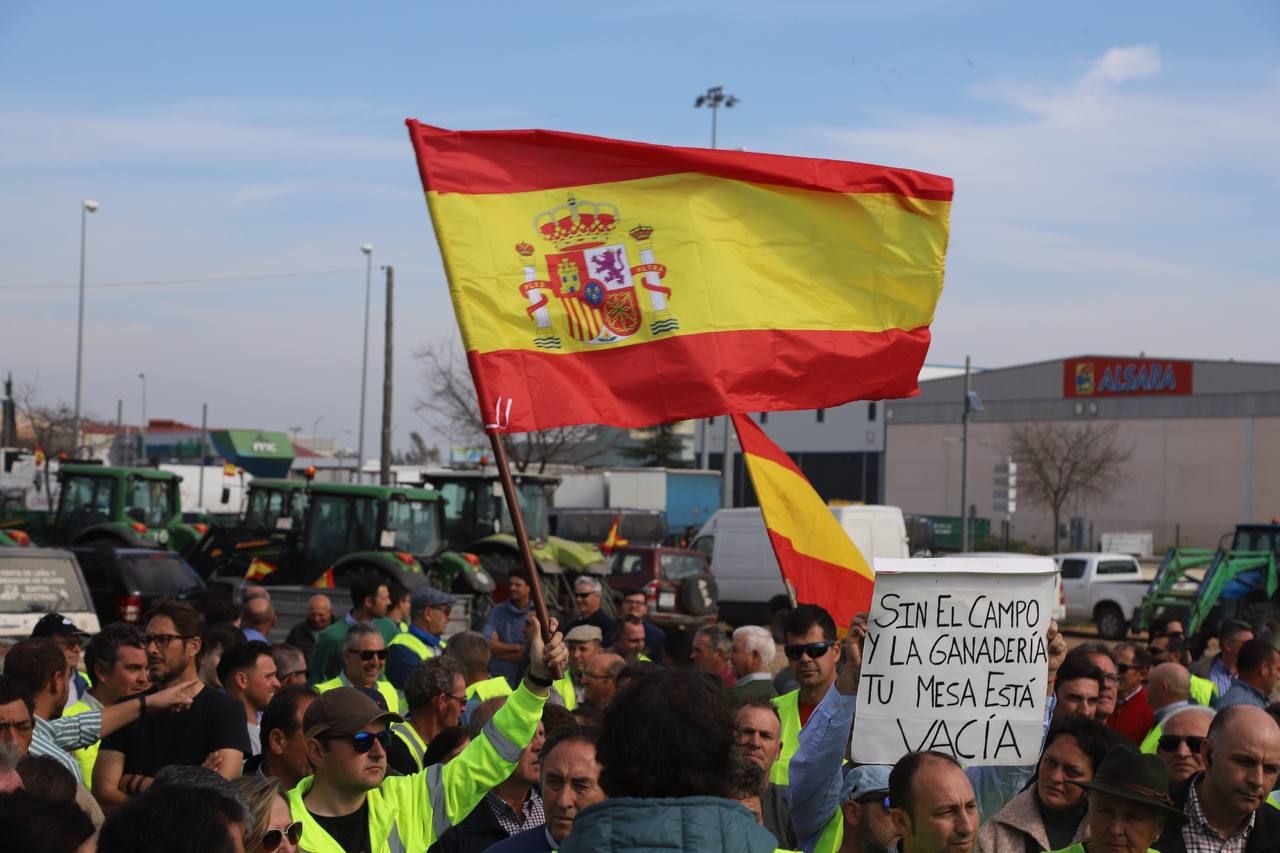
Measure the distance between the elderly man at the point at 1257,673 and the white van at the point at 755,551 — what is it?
21782 millimetres

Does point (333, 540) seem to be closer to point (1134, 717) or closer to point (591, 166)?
point (1134, 717)

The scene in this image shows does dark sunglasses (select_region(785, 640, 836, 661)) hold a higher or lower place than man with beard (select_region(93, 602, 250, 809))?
higher

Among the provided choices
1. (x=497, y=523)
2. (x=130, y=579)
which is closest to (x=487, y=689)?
(x=130, y=579)

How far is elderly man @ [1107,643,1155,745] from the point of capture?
343 inches

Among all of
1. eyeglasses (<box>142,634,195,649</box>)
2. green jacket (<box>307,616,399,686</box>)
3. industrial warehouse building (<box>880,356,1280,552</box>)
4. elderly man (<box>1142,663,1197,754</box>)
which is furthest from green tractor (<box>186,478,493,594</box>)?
industrial warehouse building (<box>880,356,1280,552</box>)

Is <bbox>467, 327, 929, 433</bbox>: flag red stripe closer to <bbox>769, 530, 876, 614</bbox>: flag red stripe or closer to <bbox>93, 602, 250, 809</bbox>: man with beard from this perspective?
<bbox>769, 530, 876, 614</bbox>: flag red stripe

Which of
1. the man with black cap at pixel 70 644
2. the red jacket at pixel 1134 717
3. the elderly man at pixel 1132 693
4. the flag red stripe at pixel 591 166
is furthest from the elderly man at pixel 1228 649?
the man with black cap at pixel 70 644

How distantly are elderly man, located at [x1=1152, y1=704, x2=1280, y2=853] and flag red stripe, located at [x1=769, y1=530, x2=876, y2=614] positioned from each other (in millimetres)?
2264

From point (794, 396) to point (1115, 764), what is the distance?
2.65m

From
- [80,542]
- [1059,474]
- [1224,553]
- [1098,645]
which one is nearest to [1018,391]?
[1059,474]

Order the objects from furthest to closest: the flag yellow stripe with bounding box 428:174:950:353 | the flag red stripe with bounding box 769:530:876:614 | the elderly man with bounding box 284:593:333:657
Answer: the elderly man with bounding box 284:593:333:657, the flag red stripe with bounding box 769:530:876:614, the flag yellow stripe with bounding box 428:174:950:353

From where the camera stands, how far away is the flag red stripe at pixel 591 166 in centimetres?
646

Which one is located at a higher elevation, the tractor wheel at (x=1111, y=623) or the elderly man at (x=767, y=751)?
the elderly man at (x=767, y=751)

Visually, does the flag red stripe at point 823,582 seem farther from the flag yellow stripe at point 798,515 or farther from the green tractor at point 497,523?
the green tractor at point 497,523
